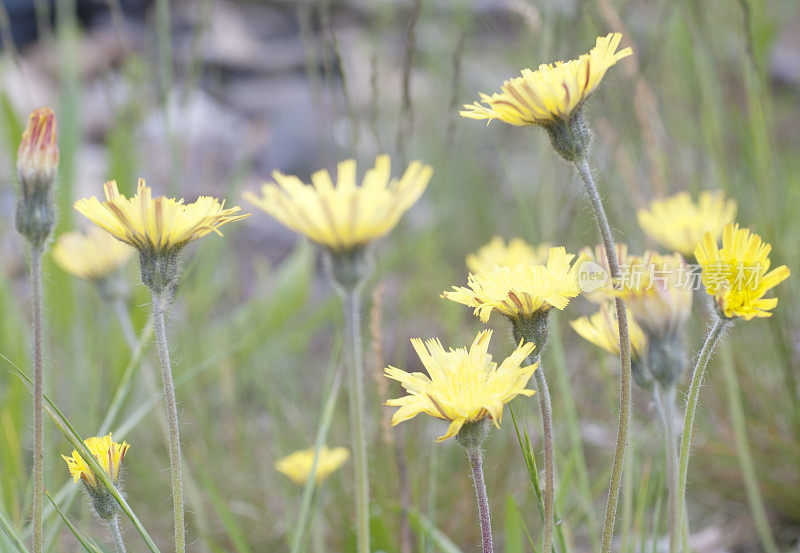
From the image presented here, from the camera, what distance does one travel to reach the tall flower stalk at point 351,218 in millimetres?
283

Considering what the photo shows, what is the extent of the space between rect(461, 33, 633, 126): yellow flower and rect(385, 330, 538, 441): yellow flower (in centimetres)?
13

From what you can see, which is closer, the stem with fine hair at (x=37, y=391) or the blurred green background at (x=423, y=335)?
the stem with fine hair at (x=37, y=391)

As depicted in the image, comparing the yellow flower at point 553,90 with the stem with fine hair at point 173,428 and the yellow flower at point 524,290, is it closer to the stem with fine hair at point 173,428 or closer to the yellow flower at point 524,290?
the yellow flower at point 524,290

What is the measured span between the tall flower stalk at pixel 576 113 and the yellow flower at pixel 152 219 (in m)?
0.15

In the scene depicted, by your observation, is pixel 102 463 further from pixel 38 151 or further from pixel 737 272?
pixel 737 272

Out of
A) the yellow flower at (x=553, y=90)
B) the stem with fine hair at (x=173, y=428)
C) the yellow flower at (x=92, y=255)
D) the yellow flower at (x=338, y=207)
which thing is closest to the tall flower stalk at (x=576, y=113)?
the yellow flower at (x=553, y=90)

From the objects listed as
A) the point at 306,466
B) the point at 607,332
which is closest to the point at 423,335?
the point at 306,466

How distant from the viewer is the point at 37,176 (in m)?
0.39

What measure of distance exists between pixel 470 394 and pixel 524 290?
7 centimetres

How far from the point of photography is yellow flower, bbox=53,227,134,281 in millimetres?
758

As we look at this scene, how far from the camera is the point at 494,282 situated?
0.42m

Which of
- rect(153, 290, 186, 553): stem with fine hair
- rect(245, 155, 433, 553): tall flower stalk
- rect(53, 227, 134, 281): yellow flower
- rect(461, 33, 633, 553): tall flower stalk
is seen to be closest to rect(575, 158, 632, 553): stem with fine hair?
rect(461, 33, 633, 553): tall flower stalk

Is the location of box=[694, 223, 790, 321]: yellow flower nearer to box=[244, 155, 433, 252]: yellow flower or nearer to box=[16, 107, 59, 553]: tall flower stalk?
box=[244, 155, 433, 252]: yellow flower

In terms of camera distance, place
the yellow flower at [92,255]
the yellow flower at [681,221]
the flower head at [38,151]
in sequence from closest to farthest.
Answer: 1. the flower head at [38,151]
2. the yellow flower at [681,221]
3. the yellow flower at [92,255]
